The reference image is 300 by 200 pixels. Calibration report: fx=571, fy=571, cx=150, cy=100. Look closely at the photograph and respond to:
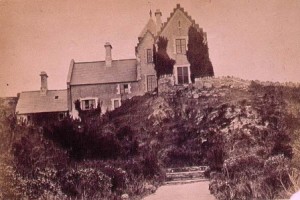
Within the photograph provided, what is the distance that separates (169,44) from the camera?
4230 millimetres

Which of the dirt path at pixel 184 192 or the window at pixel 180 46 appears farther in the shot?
the window at pixel 180 46

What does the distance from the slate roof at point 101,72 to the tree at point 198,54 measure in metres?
0.43

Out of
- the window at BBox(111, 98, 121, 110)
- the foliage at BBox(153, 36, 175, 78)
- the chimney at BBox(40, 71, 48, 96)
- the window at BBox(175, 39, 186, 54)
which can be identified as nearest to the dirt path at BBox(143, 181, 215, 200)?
the window at BBox(111, 98, 121, 110)

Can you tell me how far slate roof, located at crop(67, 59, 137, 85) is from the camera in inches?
166

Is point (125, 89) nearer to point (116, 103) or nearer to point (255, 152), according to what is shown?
point (116, 103)

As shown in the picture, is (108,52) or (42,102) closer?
(42,102)

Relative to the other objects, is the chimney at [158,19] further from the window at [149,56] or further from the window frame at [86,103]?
the window frame at [86,103]

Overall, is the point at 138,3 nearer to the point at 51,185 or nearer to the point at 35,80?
the point at 35,80

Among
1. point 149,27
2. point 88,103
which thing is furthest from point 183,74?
point 88,103

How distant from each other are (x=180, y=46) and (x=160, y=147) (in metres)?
0.76

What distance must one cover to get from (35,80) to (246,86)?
1.57 metres

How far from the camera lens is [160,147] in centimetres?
418

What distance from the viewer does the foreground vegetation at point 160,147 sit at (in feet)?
13.6

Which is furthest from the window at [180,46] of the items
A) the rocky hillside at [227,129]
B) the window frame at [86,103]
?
the window frame at [86,103]
